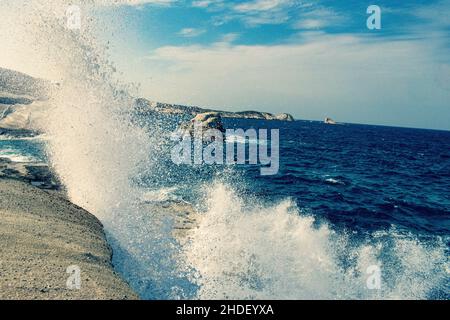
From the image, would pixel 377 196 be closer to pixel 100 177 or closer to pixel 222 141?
pixel 100 177

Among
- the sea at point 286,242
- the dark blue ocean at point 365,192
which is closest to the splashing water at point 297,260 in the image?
the sea at point 286,242

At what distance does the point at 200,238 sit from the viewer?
15.7m

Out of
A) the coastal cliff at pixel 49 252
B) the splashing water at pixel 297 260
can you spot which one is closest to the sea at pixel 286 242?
the splashing water at pixel 297 260

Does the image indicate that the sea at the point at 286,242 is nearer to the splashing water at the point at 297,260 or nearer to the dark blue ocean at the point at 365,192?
the splashing water at the point at 297,260

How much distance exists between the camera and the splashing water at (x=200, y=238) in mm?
11914

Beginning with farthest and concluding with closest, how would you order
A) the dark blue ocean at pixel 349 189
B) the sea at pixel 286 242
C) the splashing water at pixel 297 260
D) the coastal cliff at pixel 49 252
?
the dark blue ocean at pixel 349 189 → the splashing water at pixel 297 260 → the sea at pixel 286 242 → the coastal cliff at pixel 49 252

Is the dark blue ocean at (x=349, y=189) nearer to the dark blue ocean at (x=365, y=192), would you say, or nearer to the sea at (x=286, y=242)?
the dark blue ocean at (x=365, y=192)

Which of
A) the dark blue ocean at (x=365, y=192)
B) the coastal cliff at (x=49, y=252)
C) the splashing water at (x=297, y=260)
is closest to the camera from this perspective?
the coastal cliff at (x=49, y=252)

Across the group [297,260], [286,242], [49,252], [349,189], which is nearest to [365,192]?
[349,189]

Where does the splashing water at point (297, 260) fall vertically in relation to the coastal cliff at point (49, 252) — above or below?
below

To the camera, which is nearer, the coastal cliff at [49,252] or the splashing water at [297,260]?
the coastal cliff at [49,252]

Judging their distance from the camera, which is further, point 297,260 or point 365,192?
point 365,192

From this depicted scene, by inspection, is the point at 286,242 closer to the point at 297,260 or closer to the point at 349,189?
the point at 297,260

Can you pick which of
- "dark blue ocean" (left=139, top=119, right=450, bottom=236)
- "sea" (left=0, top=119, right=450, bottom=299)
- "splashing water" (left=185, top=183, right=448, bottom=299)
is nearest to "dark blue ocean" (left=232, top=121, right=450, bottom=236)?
"dark blue ocean" (left=139, top=119, right=450, bottom=236)
